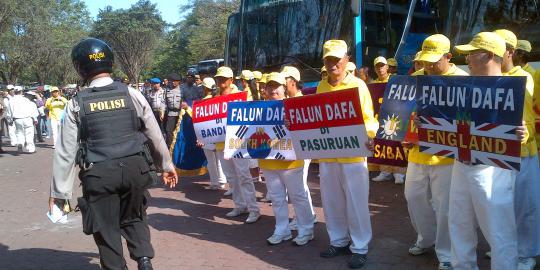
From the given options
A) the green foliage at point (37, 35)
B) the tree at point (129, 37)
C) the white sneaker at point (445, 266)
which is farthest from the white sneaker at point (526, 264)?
the tree at point (129, 37)

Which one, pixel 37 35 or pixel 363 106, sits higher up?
pixel 37 35

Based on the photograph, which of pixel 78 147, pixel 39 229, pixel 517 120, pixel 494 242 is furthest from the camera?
pixel 39 229

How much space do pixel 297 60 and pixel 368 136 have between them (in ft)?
17.4

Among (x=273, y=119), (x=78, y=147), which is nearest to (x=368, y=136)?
(x=273, y=119)

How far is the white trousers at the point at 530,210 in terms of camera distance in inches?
171

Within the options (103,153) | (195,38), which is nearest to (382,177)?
(103,153)

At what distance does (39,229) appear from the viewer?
265 inches

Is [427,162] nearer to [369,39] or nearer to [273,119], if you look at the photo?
[273,119]

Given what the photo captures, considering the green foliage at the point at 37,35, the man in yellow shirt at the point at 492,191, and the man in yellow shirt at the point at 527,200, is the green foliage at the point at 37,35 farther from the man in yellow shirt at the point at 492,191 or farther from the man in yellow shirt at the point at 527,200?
the man in yellow shirt at the point at 492,191

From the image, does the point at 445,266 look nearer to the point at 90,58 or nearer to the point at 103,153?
the point at 103,153

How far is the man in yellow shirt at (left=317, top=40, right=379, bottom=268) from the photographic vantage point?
15.3ft

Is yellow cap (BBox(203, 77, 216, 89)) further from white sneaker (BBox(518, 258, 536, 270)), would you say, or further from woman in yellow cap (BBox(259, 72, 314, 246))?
white sneaker (BBox(518, 258, 536, 270))

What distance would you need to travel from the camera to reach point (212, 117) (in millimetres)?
7066

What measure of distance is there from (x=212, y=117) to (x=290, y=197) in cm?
205
